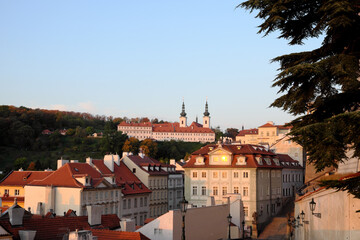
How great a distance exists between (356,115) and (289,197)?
67.9 meters

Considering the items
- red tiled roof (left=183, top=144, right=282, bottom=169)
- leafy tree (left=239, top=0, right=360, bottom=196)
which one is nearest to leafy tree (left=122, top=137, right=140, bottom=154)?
red tiled roof (left=183, top=144, right=282, bottom=169)

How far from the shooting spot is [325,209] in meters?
18.2

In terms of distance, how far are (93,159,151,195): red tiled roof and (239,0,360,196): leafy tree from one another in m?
47.4

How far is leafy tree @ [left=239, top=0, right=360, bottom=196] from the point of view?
25.4 feet

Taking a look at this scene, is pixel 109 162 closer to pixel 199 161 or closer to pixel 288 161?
pixel 199 161

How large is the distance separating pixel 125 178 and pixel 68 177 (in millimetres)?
12768

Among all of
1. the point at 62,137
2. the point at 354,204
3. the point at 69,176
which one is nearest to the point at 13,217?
the point at 354,204

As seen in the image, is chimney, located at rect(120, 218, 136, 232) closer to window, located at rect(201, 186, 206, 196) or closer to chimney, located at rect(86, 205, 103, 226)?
chimney, located at rect(86, 205, 103, 226)

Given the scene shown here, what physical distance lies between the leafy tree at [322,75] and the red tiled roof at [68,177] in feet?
135

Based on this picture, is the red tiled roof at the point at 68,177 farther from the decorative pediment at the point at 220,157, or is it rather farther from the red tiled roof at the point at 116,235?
the red tiled roof at the point at 116,235

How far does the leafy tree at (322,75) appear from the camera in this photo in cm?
773

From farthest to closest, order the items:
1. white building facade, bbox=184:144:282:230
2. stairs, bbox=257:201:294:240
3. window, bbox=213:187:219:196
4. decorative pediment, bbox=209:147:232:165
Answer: window, bbox=213:187:219:196 → decorative pediment, bbox=209:147:232:165 → white building facade, bbox=184:144:282:230 → stairs, bbox=257:201:294:240

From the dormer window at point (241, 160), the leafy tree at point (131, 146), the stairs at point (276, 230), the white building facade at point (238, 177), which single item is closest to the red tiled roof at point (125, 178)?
the white building facade at point (238, 177)

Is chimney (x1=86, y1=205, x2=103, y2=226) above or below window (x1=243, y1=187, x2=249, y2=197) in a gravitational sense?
above
